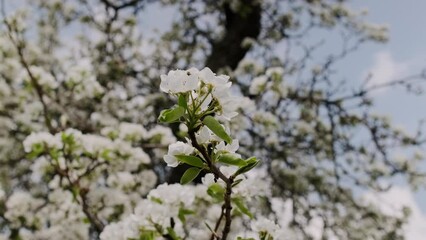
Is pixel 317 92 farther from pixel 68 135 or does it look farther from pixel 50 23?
pixel 50 23

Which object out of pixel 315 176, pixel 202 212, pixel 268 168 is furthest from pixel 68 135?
pixel 315 176

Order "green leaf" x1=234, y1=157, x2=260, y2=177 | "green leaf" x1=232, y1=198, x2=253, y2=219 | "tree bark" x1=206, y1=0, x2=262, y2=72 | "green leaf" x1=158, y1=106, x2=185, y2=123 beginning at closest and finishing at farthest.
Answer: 1. "green leaf" x1=158, y1=106, x2=185, y2=123
2. "green leaf" x1=234, y1=157, x2=260, y2=177
3. "green leaf" x1=232, y1=198, x2=253, y2=219
4. "tree bark" x1=206, y1=0, x2=262, y2=72

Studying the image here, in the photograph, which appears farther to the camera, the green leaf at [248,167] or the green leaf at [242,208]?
the green leaf at [242,208]

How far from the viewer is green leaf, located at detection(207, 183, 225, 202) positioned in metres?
1.43

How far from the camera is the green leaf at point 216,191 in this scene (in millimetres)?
1431

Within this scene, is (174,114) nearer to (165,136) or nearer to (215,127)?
(215,127)

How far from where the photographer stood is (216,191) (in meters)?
1.45

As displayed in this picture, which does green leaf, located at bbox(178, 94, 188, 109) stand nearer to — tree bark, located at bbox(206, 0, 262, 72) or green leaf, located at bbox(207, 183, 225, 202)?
green leaf, located at bbox(207, 183, 225, 202)

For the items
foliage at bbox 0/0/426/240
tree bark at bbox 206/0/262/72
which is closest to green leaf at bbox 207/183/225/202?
foliage at bbox 0/0/426/240

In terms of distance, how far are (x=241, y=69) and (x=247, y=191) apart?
2.94 meters

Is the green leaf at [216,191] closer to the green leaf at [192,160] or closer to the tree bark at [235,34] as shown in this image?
the green leaf at [192,160]

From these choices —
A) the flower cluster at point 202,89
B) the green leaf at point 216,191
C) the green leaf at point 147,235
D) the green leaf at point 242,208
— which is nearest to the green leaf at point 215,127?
the flower cluster at point 202,89

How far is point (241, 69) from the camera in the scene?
15.3 feet

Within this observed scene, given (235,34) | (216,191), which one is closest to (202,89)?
(216,191)
